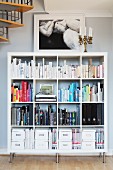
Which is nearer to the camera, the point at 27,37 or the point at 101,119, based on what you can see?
the point at 101,119

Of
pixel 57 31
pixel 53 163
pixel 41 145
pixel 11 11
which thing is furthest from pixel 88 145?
pixel 11 11

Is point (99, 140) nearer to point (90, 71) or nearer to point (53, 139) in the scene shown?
point (53, 139)

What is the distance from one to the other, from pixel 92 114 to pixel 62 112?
1.66 ft

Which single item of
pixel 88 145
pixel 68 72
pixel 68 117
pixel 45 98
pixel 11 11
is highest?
pixel 11 11

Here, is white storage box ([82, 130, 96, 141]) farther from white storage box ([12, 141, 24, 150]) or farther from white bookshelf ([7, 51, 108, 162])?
white storage box ([12, 141, 24, 150])

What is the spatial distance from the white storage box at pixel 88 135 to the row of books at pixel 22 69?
1.29 m

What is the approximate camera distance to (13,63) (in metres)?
5.32

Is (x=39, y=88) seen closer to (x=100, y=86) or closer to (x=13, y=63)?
(x=13, y=63)

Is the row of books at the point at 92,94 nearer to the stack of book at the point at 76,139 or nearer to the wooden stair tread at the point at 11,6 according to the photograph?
the stack of book at the point at 76,139

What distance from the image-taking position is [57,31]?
5750 millimetres

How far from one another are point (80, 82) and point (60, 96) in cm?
41

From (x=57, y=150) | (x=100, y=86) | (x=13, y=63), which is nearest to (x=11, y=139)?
(x=57, y=150)

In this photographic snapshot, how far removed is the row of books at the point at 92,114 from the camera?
5324 millimetres

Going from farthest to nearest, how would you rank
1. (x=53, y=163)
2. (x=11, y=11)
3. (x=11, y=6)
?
(x=53, y=163) < (x=11, y=11) < (x=11, y=6)
